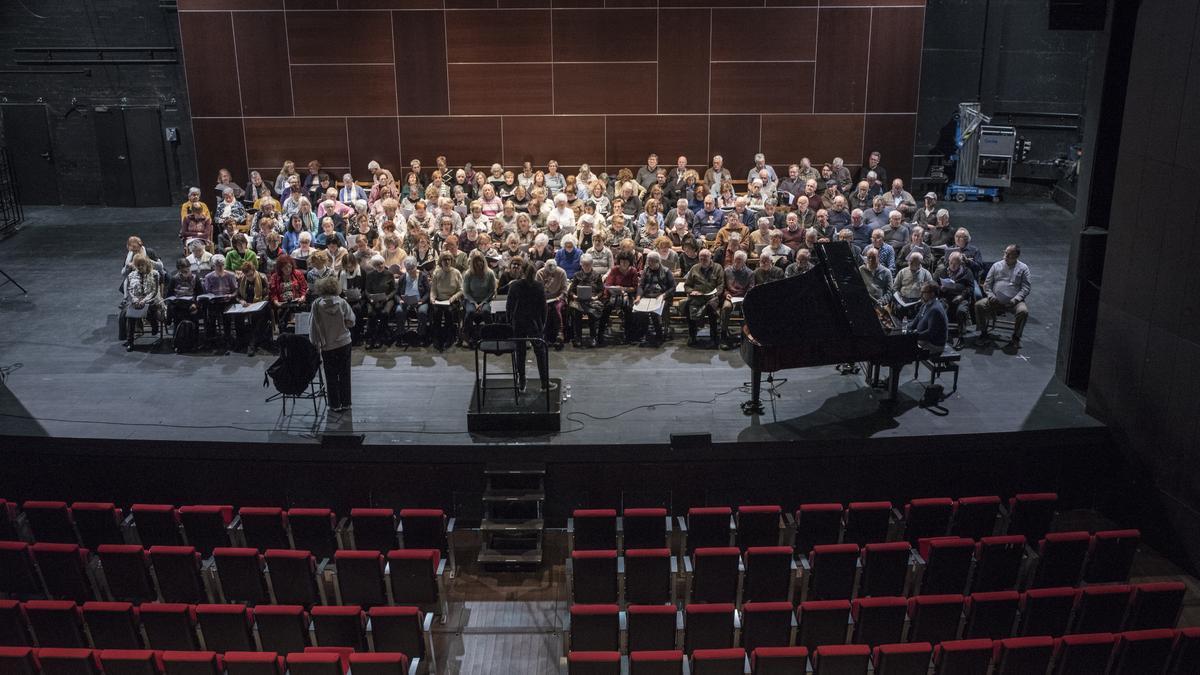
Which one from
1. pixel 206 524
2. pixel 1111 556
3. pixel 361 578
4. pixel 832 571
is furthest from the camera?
pixel 206 524

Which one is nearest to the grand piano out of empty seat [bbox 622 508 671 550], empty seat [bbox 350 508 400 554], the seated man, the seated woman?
empty seat [bbox 622 508 671 550]

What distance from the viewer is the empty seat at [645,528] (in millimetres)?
7176

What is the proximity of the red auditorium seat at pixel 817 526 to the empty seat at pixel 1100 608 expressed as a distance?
1.67 meters

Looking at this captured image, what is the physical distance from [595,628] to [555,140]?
33.8ft

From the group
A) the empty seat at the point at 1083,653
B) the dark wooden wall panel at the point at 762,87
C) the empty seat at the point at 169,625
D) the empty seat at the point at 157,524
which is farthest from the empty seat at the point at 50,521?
the dark wooden wall panel at the point at 762,87

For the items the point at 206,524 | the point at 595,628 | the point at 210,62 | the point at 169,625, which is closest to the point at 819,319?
the point at 595,628

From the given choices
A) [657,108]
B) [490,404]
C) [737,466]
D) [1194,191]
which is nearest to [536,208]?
[657,108]

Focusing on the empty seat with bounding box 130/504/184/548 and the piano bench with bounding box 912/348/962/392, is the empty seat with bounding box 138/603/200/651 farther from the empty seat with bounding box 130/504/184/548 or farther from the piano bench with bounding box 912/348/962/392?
the piano bench with bounding box 912/348/962/392

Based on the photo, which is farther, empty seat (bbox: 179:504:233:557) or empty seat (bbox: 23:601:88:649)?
empty seat (bbox: 179:504:233:557)

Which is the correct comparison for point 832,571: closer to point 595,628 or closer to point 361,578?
point 595,628

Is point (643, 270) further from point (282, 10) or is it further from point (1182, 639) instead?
point (282, 10)

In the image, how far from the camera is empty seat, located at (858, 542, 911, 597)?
263 inches

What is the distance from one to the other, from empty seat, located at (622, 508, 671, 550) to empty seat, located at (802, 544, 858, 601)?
1.03 m

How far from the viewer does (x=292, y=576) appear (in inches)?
262
